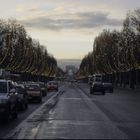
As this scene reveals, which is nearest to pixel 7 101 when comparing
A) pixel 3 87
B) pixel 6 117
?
pixel 6 117

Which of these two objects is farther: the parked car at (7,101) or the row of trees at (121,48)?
the row of trees at (121,48)

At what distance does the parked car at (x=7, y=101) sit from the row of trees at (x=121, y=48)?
244ft

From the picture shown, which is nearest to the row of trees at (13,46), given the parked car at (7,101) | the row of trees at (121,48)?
the row of trees at (121,48)

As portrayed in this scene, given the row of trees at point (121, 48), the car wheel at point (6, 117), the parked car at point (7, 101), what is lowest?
the car wheel at point (6, 117)

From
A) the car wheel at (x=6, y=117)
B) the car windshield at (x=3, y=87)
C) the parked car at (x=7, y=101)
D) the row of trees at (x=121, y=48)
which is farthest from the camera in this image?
the row of trees at (x=121, y=48)

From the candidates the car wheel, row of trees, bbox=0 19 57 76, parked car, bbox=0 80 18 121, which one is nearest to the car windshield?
parked car, bbox=0 80 18 121

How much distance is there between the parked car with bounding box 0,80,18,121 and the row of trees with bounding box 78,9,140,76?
74284 millimetres

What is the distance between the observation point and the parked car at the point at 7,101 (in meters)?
23.1

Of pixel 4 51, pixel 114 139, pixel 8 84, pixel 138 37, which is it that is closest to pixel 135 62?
pixel 138 37

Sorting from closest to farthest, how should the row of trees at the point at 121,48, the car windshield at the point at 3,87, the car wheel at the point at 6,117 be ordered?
1. the car wheel at the point at 6,117
2. the car windshield at the point at 3,87
3. the row of trees at the point at 121,48

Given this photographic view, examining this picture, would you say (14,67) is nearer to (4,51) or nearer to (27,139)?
(4,51)

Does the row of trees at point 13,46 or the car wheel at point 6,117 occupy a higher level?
the row of trees at point 13,46

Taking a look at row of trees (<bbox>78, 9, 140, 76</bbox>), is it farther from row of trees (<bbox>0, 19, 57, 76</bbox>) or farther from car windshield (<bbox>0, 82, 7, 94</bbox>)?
car windshield (<bbox>0, 82, 7, 94</bbox>)

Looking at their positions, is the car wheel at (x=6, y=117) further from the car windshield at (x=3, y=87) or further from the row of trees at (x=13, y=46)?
the row of trees at (x=13, y=46)
